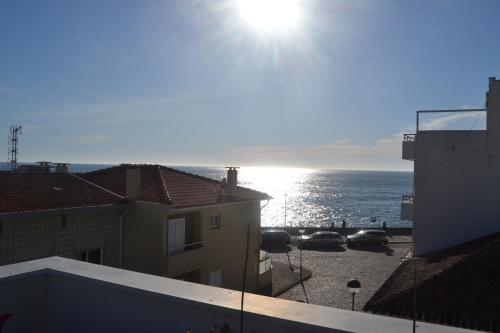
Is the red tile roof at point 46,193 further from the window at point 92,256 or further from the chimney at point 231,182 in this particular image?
the chimney at point 231,182

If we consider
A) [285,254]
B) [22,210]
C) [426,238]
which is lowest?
[285,254]

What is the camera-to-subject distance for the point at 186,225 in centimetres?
1781

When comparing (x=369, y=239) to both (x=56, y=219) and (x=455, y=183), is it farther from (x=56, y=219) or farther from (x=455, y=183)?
(x=56, y=219)

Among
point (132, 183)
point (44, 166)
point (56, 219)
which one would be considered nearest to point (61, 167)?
point (44, 166)

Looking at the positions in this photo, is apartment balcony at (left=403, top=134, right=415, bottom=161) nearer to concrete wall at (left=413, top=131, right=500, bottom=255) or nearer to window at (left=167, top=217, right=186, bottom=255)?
concrete wall at (left=413, top=131, right=500, bottom=255)

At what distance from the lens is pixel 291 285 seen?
78.8 feet

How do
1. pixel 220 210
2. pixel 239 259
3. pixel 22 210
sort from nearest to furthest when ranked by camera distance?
pixel 22 210
pixel 220 210
pixel 239 259

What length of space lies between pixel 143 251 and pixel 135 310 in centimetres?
1272

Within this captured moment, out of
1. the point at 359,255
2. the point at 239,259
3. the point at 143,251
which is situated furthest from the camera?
the point at 359,255

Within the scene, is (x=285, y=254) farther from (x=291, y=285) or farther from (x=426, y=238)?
(x=426, y=238)

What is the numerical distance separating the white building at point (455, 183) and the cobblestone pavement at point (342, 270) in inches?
176

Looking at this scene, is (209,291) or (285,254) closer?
(209,291)

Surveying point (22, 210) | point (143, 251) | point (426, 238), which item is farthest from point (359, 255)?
point (22, 210)

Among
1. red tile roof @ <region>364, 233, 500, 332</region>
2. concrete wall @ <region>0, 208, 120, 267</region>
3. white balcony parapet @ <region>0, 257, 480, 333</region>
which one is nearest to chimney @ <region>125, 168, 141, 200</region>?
concrete wall @ <region>0, 208, 120, 267</region>
